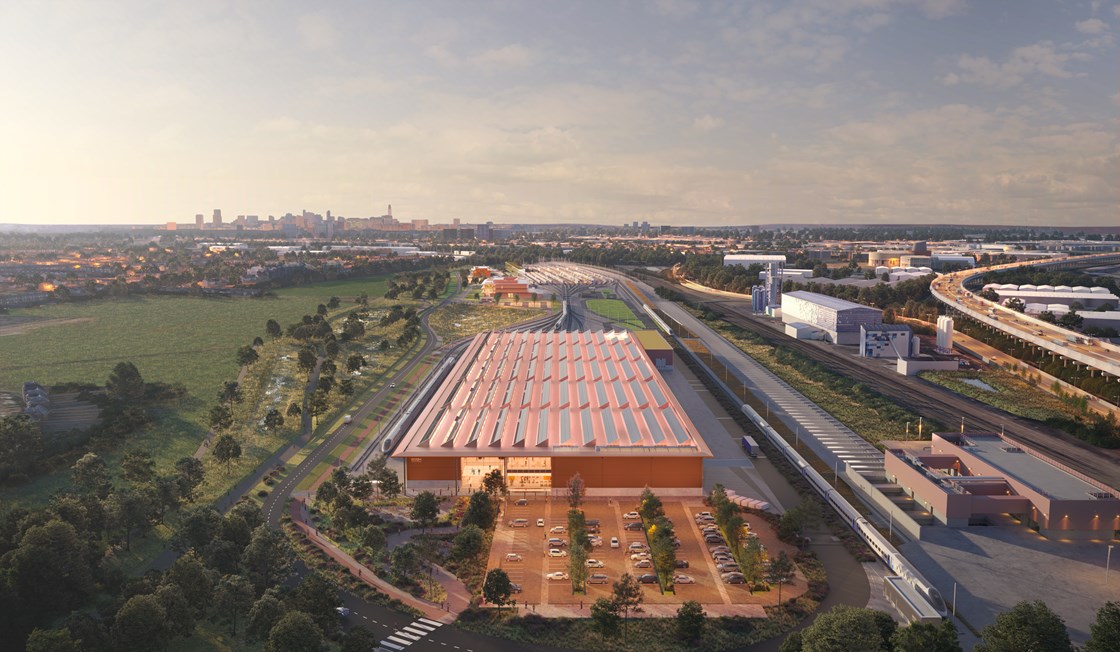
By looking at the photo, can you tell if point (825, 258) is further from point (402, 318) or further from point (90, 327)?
point (90, 327)

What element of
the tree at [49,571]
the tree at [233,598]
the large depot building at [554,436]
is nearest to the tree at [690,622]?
the large depot building at [554,436]

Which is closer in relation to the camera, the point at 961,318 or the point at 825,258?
the point at 961,318

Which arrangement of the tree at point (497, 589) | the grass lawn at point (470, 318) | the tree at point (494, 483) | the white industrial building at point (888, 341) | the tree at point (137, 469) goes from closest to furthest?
the tree at point (497, 589) → the tree at point (494, 483) → the tree at point (137, 469) → the white industrial building at point (888, 341) → the grass lawn at point (470, 318)

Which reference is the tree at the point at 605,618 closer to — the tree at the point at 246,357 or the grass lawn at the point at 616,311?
the tree at the point at 246,357

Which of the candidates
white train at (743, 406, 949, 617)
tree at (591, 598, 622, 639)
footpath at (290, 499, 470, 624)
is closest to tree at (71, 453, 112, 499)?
footpath at (290, 499, 470, 624)

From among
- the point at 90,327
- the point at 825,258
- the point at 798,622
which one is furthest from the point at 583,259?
the point at 798,622
